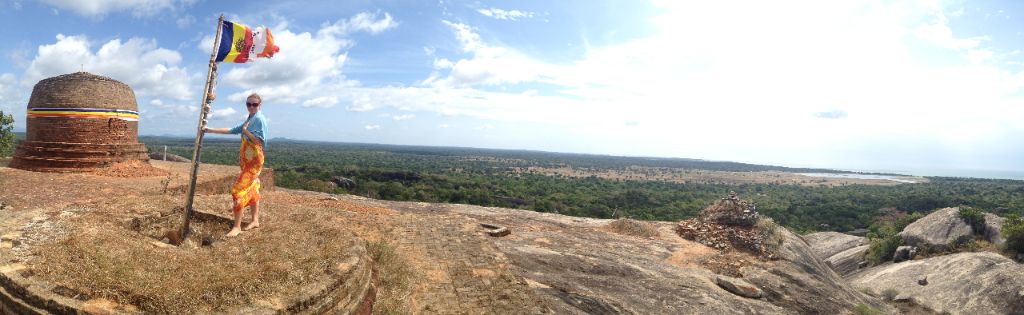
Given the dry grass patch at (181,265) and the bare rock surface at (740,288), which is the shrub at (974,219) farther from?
the dry grass patch at (181,265)

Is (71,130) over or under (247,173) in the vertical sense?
over

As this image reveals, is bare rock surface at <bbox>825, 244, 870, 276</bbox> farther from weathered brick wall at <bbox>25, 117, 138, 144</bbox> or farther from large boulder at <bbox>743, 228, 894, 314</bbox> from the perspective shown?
weathered brick wall at <bbox>25, 117, 138, 144</bbox>

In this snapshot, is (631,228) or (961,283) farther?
(631,228)

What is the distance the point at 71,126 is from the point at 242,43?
10.9 m

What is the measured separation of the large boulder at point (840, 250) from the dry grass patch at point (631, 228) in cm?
1013

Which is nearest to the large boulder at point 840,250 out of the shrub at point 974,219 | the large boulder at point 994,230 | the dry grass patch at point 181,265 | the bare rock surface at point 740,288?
the shrub at point 974,219

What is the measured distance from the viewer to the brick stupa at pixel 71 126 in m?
13.0

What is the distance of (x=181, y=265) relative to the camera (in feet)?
16.1

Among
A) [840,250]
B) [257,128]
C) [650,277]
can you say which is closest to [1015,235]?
[840,250]

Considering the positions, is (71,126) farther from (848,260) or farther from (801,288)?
(848,260)

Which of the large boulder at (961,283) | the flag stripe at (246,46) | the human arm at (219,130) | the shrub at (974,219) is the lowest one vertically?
the large boulder at (961,283)

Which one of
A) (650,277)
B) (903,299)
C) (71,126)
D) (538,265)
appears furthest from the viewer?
(903,299)

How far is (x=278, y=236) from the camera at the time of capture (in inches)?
253

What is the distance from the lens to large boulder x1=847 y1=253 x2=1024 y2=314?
13617mm
